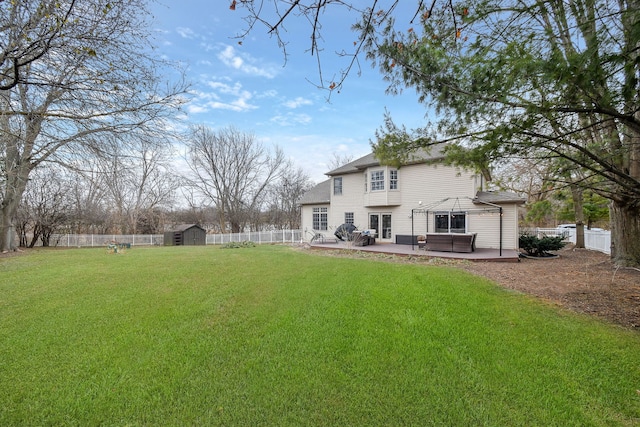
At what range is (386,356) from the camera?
3012mm

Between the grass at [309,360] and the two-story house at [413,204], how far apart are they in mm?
7971

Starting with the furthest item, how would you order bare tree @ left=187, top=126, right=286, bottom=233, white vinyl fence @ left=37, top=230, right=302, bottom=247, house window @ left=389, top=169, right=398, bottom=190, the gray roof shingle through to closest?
bare tree @ left=187, top=126, right=286, bottom=233 < white vinyl fence @ left=37, top=230, right=302, bottom=247 < house window @ left=389, top=169, right=398, bottom=190 < the gray roof shingle

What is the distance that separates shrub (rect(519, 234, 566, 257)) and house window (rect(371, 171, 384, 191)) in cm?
682

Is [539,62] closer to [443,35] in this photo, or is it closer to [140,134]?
[443,35]

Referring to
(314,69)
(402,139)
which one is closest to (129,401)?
(314,69)

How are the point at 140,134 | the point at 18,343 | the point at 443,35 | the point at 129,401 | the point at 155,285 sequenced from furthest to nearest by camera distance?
1. the point at 155,285
2. the point at 140,134
3. the point at 443,35
4. the point at 18,343
5. the point at 129,401

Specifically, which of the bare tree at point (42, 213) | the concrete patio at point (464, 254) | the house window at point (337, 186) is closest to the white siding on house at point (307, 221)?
the house window at point (337, 186)

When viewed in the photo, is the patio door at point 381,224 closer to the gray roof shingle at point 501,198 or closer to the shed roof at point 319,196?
the shed roof at point 319,196

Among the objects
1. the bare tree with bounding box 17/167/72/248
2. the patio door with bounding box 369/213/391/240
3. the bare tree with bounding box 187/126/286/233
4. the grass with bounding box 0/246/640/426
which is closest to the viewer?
the grass with bounding box 0/246/640/426

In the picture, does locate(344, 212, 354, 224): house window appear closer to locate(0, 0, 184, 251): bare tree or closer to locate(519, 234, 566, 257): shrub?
locate(519, 234, 566, 257): shrub

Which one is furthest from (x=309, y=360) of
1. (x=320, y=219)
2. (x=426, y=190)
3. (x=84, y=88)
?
(x=320, y=219)

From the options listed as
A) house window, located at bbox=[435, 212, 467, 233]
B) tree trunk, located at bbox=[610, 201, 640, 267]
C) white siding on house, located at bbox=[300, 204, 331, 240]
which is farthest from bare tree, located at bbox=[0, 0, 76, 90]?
white siding on house, located at bbox=[300, 204, 331, 240]

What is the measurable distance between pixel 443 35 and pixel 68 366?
5.90 metres

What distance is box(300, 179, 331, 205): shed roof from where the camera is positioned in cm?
1848
